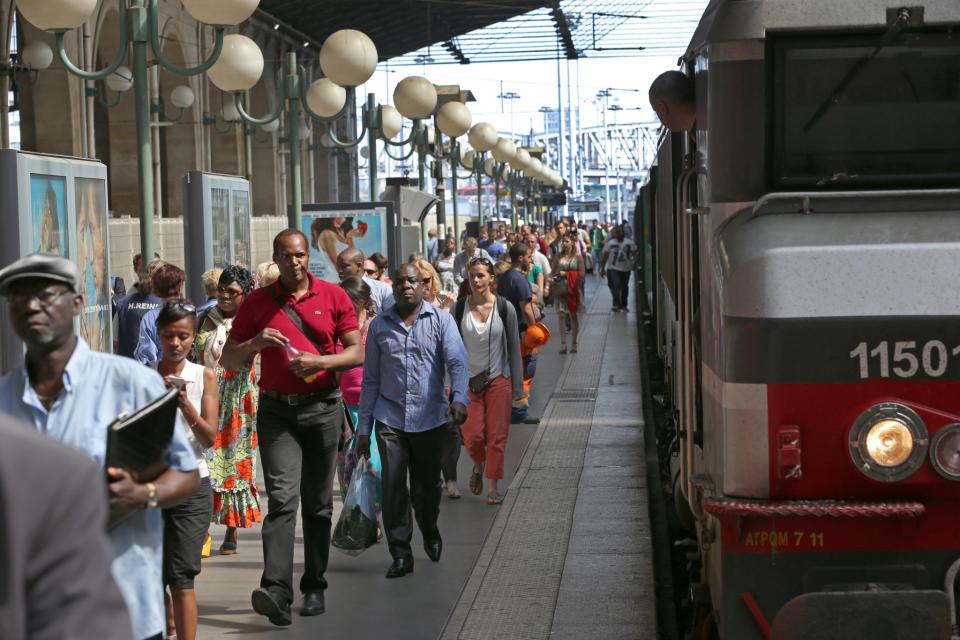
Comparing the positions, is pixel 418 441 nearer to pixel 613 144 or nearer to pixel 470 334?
pixel 470 334

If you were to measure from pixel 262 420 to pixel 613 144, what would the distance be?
163m

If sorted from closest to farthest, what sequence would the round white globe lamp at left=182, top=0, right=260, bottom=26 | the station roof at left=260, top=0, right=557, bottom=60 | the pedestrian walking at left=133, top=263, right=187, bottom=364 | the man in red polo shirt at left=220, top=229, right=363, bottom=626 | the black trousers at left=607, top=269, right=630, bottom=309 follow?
the man in red polo shirt at left=220, top=229, right=363, bottom=626
the pedestrian walking at left=133, top=263, right=187, bottom=364
the round white globe lamp at left=182, top=0, right=260, bottom=26
the black trousers at left=607, top=269, right=630, bottom=309
the station roof at left=260, top=0, right=557, bottom=60

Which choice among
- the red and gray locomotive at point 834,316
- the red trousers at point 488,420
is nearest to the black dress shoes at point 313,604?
the red and gray locomotive at point 834,316

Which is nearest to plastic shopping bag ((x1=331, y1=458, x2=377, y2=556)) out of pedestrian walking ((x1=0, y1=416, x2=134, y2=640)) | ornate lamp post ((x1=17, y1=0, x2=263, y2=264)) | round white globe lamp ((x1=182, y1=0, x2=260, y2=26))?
ornate lamp post ((x1=17, y1=0, x2=263, y2=264))

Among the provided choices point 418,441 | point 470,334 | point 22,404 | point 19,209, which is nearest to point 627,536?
point 418,441

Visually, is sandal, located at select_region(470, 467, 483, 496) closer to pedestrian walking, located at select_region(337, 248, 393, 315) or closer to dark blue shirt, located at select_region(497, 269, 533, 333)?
pedestrian walking, located at select_region(337, 248, 393, 315)

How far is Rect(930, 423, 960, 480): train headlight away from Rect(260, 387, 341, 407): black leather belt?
11.1 feet

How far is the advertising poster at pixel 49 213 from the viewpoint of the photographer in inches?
291

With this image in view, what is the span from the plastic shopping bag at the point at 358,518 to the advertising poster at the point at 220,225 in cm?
380

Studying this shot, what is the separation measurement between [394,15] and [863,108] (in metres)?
34.8

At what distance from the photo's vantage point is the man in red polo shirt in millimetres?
7410

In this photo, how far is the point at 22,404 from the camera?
3893mm

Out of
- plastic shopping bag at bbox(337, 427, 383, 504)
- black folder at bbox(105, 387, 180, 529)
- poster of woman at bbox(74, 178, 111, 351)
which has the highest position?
poster of woman at bbox(74, 178, 111, 351)

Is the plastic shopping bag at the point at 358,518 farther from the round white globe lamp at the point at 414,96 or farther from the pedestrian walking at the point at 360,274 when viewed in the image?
the round white globe lamp at the point at 414,96
